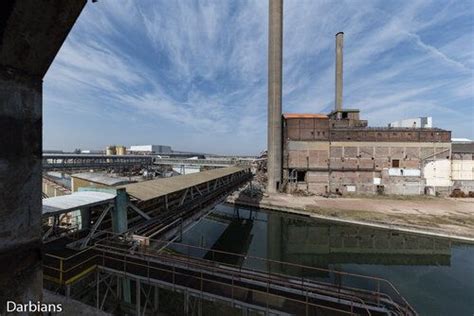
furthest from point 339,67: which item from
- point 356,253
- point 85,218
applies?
point 85,218

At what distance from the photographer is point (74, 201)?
830cm

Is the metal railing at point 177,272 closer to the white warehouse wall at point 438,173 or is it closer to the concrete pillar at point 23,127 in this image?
the concrete pillar at point 23,127

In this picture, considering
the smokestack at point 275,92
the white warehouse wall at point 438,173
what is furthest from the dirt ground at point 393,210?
the smokestack at point 275,92

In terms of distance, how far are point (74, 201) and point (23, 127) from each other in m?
6.58

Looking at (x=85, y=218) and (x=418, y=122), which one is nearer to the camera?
(x=85, y=218)

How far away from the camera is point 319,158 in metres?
34.2

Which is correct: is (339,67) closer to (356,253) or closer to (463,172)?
(463,172)

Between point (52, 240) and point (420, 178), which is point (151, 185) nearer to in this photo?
point (52, 240)

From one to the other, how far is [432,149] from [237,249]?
109 ft

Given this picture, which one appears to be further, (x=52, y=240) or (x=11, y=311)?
(x=52, y=240)

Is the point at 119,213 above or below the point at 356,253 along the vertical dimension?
above

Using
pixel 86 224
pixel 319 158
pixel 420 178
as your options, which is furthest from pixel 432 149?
pixel 86 224

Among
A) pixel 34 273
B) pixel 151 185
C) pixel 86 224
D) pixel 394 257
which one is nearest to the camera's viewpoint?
pixel 34 273

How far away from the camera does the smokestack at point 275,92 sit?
35250 millimetres
